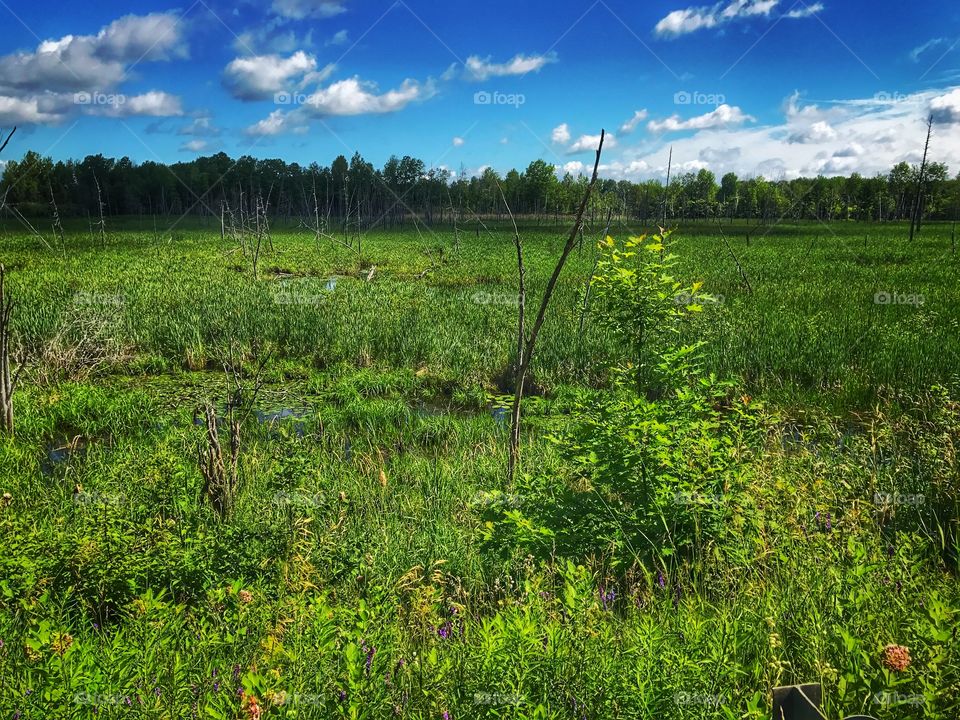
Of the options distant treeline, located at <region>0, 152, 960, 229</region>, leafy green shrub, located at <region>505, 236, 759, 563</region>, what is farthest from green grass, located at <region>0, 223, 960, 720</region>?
distant treeline, located at <region>0, 152, 960, 229</region>

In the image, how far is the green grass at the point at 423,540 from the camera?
2305mm

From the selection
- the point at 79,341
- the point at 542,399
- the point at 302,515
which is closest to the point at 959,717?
the point at 302,515

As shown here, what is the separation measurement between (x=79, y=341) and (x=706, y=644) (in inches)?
461

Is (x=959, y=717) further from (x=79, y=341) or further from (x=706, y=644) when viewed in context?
(x=79, y=341)

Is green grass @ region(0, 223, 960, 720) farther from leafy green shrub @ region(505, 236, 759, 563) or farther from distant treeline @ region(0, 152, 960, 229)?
distant treeline @ region(0, 152, 960, 229)

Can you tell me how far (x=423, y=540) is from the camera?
459 centimetres

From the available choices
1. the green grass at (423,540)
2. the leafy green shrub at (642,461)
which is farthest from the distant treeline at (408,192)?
the leafy green shrub at (642,461)

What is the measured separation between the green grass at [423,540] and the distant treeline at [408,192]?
2331 inches

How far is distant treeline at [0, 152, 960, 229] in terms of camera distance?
7881 cm

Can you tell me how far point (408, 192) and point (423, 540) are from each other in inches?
3808

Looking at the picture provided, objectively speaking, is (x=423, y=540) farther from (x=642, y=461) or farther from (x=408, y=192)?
(x=408, y=192)

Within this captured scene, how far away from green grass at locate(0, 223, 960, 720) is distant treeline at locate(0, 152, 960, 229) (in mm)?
59213

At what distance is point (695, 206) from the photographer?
9550 cm

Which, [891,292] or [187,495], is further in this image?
[891,292]
